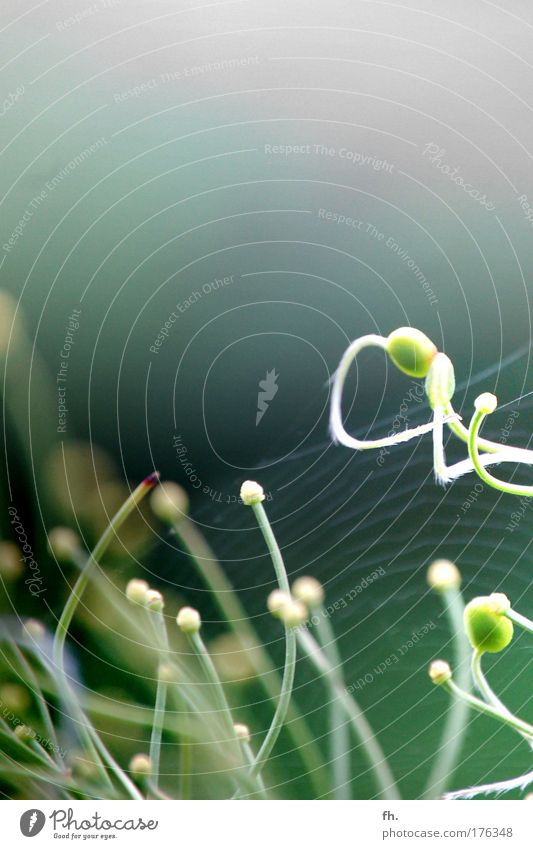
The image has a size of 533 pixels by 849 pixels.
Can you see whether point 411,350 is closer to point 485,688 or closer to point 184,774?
point 485,688

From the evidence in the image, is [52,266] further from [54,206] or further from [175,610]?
[175,610]

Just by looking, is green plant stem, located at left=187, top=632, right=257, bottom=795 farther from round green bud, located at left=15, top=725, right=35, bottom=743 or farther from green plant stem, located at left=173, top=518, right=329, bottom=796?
round green bud, located at left=15, top=725, right=35, bottom=743

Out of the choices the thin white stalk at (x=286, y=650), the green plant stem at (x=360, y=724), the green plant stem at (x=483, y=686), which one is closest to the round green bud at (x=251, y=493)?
the thin white stalk at (x=286, y=650)

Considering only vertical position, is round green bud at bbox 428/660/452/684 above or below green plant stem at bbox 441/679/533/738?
above

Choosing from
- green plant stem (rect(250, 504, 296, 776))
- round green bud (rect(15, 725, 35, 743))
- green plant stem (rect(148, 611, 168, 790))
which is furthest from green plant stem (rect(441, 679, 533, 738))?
round green bud (rect(15, 725, 35, 743))

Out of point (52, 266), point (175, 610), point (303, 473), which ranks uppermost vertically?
point (52, 266)

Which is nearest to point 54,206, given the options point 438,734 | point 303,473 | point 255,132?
point 255,132

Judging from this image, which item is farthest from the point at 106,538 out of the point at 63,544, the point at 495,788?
the point at 495,788
